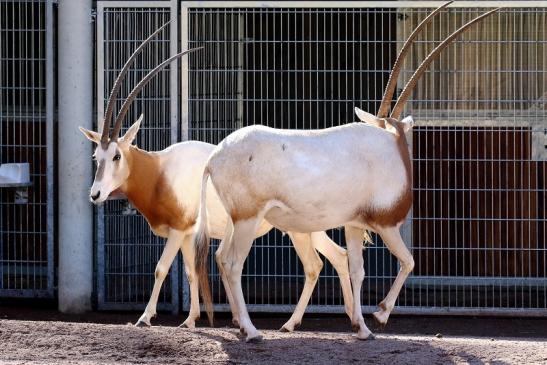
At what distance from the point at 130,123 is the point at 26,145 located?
3.77 ft

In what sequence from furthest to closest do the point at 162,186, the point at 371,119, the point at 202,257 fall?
the point at 162,186
the point at 371,119
the point at 202,257

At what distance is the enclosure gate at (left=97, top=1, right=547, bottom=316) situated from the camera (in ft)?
37.6

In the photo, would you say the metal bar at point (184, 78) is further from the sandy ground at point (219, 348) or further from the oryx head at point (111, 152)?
the sandy ground at point (219, 348)

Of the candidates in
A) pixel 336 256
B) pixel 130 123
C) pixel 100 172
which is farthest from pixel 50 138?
pixel 336 256

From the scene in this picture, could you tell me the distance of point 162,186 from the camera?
33.7 ft

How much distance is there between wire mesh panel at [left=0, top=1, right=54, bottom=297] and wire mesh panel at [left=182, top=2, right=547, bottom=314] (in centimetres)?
165

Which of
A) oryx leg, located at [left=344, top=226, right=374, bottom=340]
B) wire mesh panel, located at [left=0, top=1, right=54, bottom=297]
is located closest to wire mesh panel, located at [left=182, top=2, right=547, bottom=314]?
wire mesh panel, located at [left=0, top=1, right=54, bottom=297]

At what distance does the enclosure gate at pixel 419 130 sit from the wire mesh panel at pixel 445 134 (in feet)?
0.05

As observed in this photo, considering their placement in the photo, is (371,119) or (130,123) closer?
(371,119)

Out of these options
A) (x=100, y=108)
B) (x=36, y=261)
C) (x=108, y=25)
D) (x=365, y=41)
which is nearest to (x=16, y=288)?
(x=36, y=261)

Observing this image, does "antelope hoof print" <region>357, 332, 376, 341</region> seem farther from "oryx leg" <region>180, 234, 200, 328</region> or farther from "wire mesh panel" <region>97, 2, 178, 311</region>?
"wire mesh panel" <region>97, 2, 178, 311</region>

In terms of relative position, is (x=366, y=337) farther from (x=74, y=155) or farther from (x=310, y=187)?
(x=74, y=155)

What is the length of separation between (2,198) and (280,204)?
4788mm

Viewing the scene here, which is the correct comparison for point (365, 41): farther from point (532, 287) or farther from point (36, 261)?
point (36, 261)
